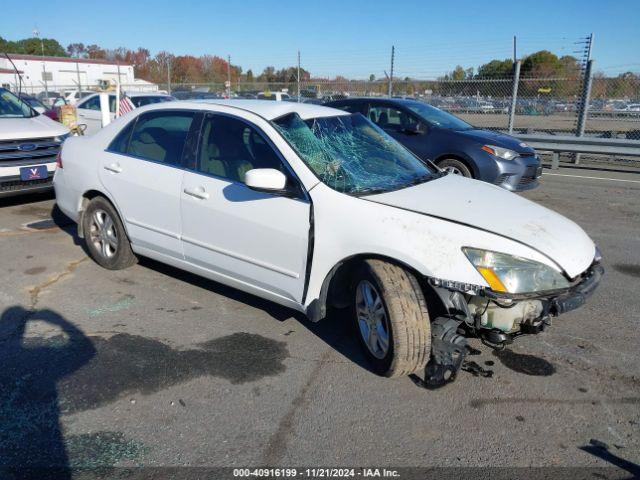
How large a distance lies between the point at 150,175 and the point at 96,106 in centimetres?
992

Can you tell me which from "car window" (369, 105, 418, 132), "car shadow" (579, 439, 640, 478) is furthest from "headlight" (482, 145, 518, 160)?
"car shadow" (579, 439, 640, 478)

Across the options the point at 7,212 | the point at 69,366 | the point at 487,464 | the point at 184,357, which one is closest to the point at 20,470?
the point at 69,366

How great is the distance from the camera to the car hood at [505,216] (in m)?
3.21

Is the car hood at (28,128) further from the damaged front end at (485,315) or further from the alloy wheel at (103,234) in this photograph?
the damaged front end at (485,315)

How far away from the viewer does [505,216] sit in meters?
3.45

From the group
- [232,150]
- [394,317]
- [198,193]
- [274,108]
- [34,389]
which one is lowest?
[34,389]

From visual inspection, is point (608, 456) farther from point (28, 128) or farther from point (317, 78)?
point (317, 78)

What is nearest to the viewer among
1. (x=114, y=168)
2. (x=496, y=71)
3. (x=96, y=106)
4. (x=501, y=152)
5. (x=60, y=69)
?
(x=114, y=168)

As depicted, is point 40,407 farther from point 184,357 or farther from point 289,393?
point 289,393

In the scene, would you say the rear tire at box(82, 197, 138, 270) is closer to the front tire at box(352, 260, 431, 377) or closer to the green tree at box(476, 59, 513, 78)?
the front tire at box(352, 260, 431, 377)

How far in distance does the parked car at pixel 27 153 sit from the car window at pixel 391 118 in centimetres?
477

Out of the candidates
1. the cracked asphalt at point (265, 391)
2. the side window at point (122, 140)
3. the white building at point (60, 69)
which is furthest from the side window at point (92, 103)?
the white building at point (60, 69)

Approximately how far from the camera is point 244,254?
3.86 m

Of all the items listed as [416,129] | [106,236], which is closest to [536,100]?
[416,129]
